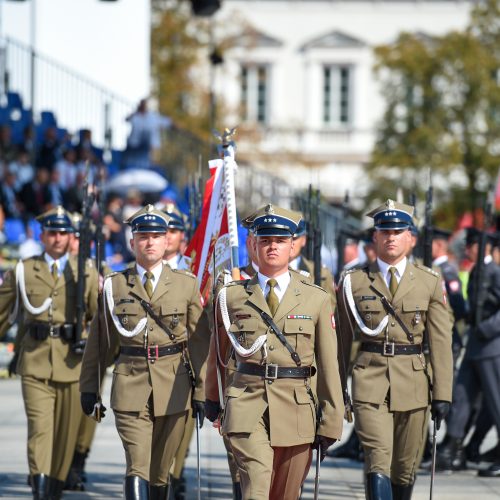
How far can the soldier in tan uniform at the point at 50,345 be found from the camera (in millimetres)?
10000

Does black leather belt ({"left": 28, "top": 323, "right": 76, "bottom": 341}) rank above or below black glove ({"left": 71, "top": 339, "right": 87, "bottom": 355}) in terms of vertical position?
above

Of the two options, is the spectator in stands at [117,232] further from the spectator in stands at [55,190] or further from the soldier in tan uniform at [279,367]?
the soldier in tan uniform at [279,367]

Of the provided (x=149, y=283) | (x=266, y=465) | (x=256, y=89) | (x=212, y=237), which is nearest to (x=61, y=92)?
(x=212, y=237)

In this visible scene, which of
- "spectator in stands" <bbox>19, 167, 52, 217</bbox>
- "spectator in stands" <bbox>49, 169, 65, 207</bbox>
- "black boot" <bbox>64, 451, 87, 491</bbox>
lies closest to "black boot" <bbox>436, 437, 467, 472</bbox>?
"black boot" <bbox>64, 451, 87, 491</bbox>

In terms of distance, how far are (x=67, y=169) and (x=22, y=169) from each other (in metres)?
0.66

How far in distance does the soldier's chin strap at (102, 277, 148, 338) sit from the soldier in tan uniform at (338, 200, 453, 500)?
127 centimetres

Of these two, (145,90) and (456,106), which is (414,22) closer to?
(456,106)

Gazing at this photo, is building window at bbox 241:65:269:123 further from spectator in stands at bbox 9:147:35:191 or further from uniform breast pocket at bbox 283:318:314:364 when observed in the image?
uniform breast pocket at bbox 283:318:314:364

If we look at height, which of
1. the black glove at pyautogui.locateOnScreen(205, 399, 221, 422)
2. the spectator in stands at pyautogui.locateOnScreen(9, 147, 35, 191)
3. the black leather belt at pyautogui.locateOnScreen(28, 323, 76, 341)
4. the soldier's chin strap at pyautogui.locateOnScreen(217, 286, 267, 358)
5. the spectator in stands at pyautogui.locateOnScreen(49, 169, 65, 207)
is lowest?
the black glove at pyautogui.locateOnScreen(205, 399, 221, 422)

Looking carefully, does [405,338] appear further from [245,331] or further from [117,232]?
[117,232]

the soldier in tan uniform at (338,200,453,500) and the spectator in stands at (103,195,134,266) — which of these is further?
the spectator in stands at (103,195,134,266)

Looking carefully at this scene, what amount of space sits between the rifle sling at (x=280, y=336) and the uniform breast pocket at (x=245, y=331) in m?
0.06

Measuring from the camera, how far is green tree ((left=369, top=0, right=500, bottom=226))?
39562 millimetres

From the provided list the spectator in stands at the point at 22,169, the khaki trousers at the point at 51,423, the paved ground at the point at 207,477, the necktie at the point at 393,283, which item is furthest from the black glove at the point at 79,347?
the spectator in stands at the point at 22,169
